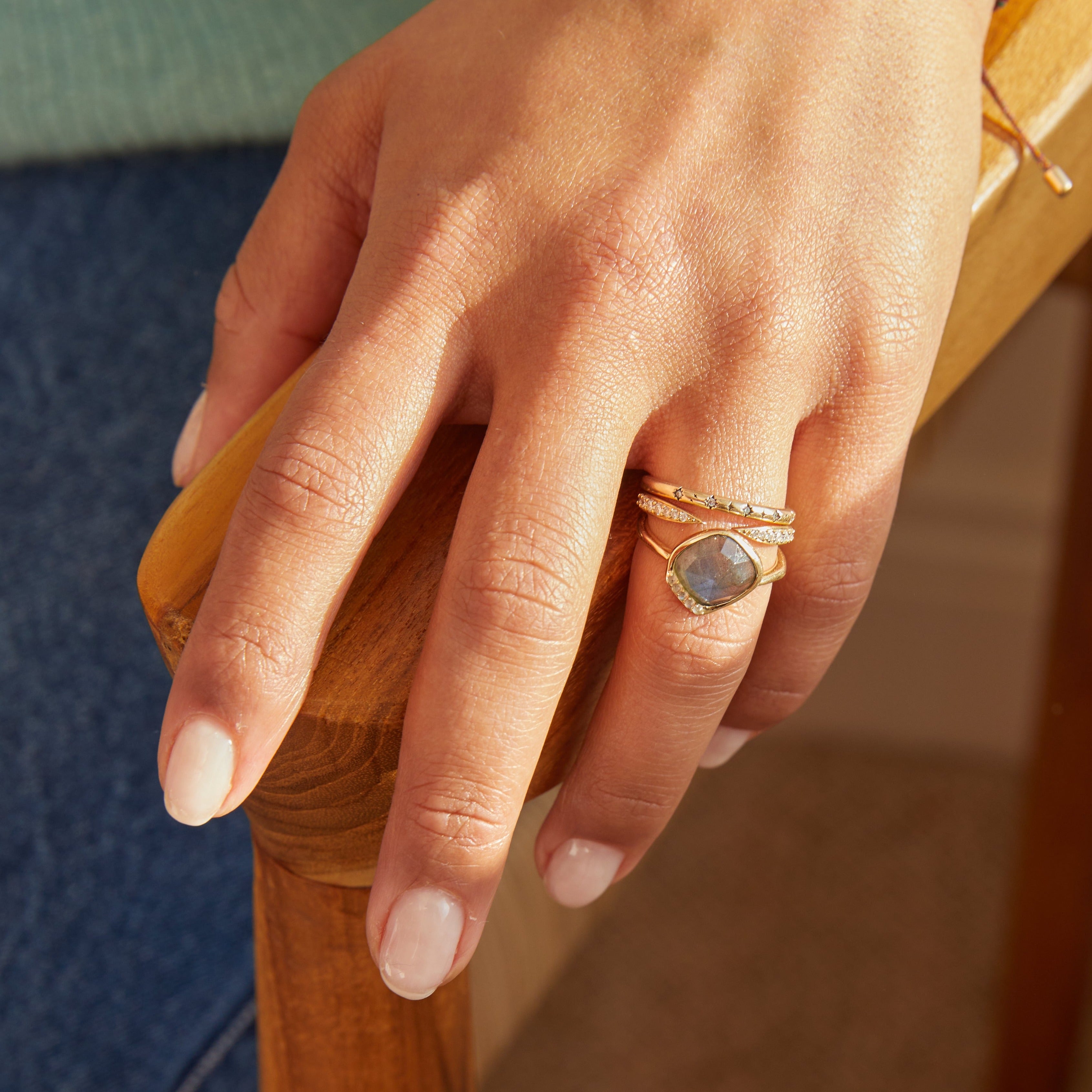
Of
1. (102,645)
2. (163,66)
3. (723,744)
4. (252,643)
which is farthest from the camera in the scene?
(163,66)

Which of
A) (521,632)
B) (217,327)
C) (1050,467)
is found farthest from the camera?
(1050,467)

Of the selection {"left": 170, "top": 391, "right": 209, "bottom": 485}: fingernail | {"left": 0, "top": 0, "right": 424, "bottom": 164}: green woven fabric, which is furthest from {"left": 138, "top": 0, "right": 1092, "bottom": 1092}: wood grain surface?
{"left": 0, "top": 0, "right": 424, "bottom": 164}: green woven fabric

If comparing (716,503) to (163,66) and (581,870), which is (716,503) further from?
(163,66)

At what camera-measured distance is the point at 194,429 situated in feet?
1.70

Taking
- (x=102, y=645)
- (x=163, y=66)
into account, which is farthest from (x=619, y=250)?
(x=163, y=66)

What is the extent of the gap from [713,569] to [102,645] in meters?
0.41

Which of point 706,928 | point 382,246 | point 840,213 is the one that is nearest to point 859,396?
point 840,213

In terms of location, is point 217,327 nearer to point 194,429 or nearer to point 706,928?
point 194,429

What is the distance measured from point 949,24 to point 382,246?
251mm

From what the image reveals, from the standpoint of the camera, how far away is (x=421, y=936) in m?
0.35

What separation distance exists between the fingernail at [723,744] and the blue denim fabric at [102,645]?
0.29 m

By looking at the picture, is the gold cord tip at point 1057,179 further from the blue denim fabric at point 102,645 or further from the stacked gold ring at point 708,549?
the blue denim fabric at point 102,645

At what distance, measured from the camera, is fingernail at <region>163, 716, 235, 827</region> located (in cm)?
35

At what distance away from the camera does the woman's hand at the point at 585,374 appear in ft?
1.15
